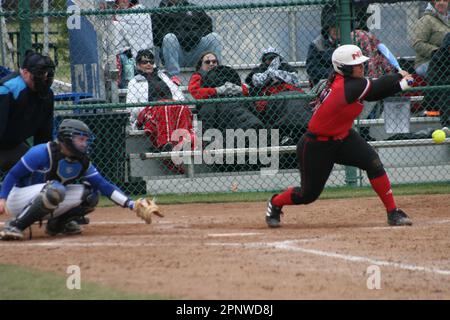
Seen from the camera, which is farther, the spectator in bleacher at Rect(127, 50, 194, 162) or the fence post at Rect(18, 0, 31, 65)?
the spectator in bleacher at Rect(127, 50, 194, 162)

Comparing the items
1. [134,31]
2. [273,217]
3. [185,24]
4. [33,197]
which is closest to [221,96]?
[185,24]

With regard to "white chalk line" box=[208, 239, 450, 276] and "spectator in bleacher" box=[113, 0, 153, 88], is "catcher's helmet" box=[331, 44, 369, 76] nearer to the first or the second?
"white chalk line" box=[208, 239, 450, 276]

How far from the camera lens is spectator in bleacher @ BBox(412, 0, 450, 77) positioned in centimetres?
1200

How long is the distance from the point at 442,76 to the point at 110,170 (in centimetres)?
400

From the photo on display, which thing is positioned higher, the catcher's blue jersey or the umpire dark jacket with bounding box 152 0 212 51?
the umpire dark jacket with bounding box 152 0 212 51

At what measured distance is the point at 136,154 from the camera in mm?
11141

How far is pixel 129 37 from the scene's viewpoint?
12.0 m

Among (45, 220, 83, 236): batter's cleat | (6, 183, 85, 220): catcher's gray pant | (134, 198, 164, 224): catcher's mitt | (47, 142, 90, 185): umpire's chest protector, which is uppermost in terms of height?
(47, 142, 90, 185): umpire's chest protector

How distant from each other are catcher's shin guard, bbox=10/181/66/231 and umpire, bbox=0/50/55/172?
36.5 inches

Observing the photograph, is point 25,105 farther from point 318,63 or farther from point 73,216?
point 318,63

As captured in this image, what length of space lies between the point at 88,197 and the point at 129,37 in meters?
4.42

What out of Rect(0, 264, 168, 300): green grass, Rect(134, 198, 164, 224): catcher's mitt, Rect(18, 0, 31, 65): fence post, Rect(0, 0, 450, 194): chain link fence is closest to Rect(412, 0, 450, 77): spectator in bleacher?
Rect(0, 0, 450, 194): chain link fence
